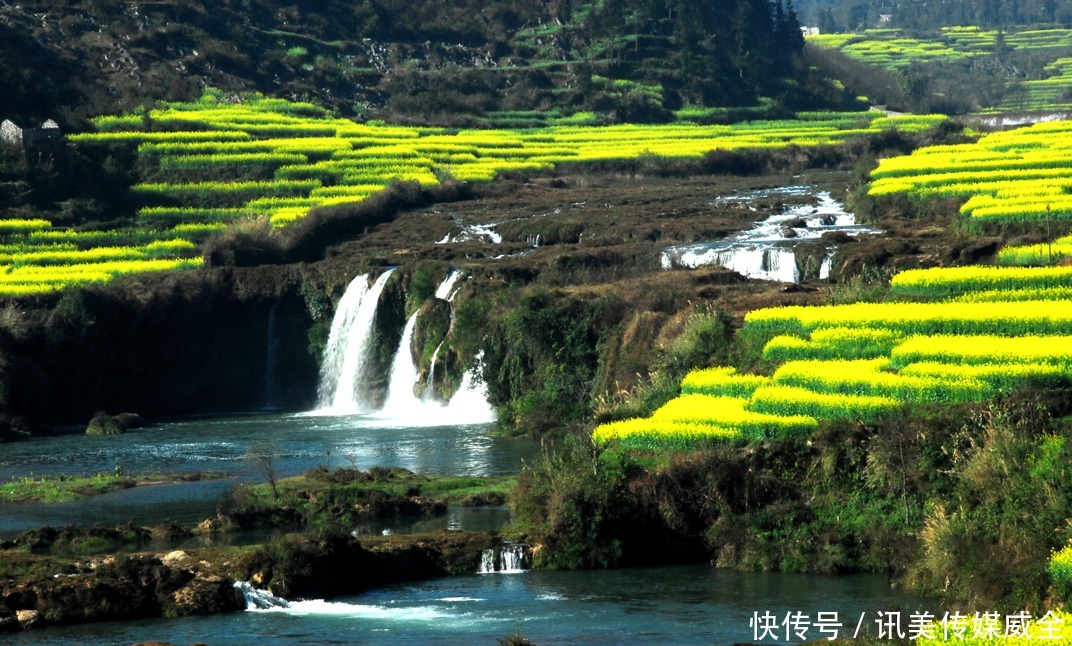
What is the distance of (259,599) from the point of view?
101ft

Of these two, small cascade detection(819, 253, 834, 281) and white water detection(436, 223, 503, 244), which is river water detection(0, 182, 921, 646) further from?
white water detection(436, 223, 503, 244)

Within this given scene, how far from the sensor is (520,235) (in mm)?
69750

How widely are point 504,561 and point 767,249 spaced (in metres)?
27.8

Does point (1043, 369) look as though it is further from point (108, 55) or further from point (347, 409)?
point (108, 55)

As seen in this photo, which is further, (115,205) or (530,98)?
(530,98)

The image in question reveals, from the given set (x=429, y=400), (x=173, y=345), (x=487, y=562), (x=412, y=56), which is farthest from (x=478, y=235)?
(x=412, y=56)

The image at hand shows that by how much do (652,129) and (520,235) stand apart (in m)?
39.0

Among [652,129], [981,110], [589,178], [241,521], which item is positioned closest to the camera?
[241,521]

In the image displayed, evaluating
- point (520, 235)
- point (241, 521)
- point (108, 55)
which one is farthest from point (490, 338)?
point (108, 55)

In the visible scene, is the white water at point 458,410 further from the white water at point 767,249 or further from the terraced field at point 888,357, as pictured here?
the terraced field at point 888,357

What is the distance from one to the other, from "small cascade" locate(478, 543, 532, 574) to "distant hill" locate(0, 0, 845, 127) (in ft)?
189

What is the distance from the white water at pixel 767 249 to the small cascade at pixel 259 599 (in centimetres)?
2940

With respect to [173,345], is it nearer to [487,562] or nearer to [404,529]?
[404,529]

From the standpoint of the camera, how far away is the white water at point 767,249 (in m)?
58.3
